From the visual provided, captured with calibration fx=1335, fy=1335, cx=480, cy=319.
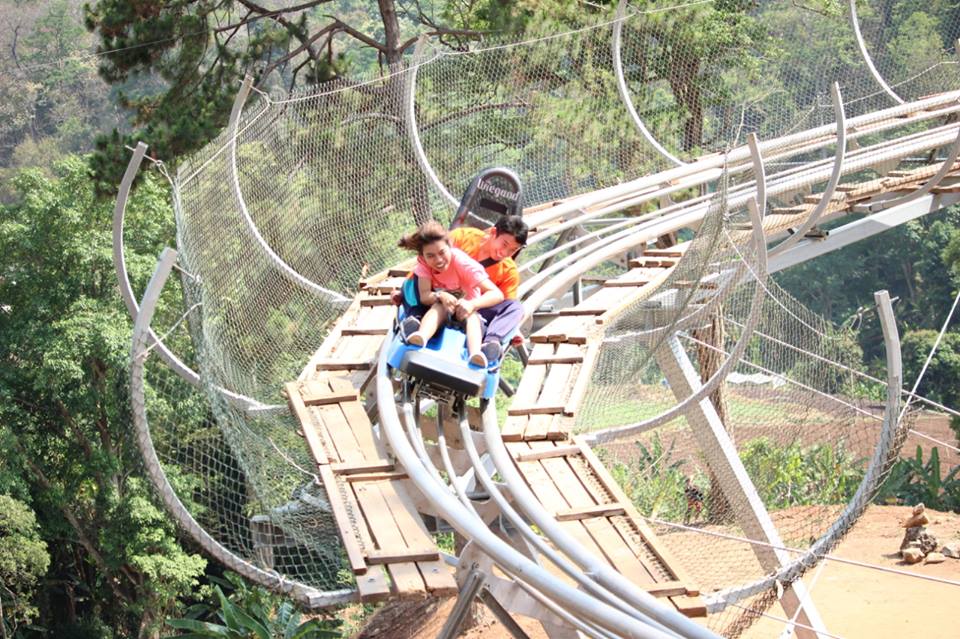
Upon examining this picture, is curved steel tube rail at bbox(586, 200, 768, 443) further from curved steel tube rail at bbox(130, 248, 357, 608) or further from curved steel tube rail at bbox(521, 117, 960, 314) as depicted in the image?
curved steel tube rail at bbox(130, 248, 357, 608)

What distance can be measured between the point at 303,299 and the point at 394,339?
4.64 ft

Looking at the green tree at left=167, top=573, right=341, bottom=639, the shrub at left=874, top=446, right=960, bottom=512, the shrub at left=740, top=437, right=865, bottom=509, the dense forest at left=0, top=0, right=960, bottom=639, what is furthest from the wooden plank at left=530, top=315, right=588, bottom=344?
the shrub at left=874, top=446, right=960, bottom=512

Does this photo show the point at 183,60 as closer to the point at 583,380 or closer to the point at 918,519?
the point at 918,519

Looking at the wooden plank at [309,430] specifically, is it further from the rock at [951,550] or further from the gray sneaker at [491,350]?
the rock at [951,550]

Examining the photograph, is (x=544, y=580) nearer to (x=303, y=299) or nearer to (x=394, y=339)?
(x=394, y=339)

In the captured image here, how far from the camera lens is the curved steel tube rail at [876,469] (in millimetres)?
4797

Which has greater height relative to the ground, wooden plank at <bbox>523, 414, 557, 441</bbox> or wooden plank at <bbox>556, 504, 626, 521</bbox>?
wooden plank at <bbox>523, 414, 557, 441</bbox>

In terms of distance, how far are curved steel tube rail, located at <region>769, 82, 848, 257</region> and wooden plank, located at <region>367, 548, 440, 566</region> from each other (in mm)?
3212

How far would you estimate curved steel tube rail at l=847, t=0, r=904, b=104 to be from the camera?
805 centimetres

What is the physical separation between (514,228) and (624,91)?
9.11 feet

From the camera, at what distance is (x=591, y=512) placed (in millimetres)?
3979

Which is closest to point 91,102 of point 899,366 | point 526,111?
point 526,111

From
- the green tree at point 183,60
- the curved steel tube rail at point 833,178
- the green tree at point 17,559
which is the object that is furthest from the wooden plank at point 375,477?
the green tree at point 183,60

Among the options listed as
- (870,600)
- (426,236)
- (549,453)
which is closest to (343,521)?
(549,453)
